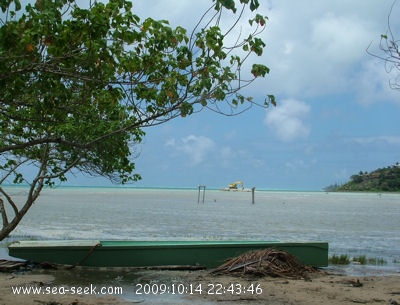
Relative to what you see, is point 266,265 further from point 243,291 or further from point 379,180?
point 379,180

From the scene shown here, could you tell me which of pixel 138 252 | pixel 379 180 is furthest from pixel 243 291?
pixel 379 180

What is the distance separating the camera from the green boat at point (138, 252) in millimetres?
12250

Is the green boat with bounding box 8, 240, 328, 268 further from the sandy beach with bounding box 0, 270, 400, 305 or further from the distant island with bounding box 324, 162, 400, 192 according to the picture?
the distant island with bounding box 324, 162, 400, 192

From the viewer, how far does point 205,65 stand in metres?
5.67

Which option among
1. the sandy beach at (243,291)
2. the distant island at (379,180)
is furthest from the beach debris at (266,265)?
the distant island at (379,180)

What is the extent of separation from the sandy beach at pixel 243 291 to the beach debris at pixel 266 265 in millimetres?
250

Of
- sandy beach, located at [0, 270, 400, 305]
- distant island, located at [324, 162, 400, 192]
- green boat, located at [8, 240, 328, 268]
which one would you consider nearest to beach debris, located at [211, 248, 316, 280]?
sandy beach, located at [0, 270, 400, 305]

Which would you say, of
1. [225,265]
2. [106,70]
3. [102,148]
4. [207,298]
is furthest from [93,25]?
[225,265]

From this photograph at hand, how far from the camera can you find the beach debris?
11.7m

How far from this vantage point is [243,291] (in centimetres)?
1023

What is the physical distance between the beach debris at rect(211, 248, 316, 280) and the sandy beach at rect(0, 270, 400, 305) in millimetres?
250

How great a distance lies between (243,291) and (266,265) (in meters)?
1.74

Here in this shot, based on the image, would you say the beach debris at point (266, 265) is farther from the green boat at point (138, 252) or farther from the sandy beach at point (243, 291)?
the green boat at point (138, 252)

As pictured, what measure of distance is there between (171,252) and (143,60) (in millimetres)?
7698
